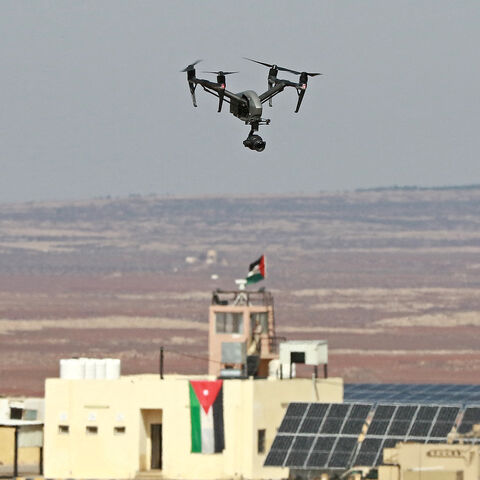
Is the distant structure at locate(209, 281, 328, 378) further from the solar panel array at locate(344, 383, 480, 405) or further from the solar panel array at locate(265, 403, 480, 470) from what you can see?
the solar panel array at locate(265, 403, 480, 470)

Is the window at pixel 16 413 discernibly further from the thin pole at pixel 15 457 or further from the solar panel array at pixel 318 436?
the solar panel array at pixel 318 436

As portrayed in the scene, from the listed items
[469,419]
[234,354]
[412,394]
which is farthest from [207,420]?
[412,394]

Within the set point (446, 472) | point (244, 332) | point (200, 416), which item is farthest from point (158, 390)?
point (446, 472)

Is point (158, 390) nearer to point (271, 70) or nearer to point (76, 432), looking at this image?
point (76, 432)

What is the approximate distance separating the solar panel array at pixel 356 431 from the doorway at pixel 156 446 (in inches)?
358

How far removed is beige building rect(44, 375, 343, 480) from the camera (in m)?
96.1

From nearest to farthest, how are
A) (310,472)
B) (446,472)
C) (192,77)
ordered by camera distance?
1. (192,77)
2. (446,472)
3. (310,472)

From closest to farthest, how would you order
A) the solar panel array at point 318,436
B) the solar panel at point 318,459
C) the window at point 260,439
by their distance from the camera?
the solar panel at point 318,459, the solar panel array at point 318,436, the window at point 260,439

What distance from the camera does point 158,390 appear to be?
97062 mm

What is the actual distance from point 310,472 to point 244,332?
813 inches

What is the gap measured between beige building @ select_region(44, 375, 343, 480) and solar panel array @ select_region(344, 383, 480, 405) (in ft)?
23.4

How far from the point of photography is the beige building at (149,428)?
315ft

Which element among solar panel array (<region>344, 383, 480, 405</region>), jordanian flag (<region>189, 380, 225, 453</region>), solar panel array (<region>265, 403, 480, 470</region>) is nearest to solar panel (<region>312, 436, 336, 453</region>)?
solar panel array (<region>265, 403, 480, 470</region>)

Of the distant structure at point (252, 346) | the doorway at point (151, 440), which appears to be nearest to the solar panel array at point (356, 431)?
the doorway at point (151, 440)
